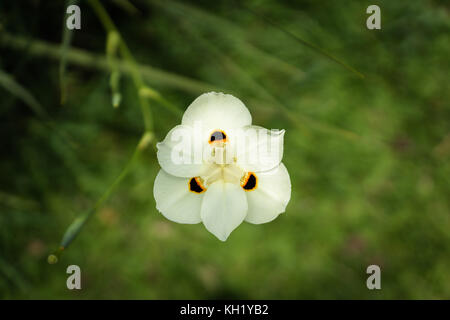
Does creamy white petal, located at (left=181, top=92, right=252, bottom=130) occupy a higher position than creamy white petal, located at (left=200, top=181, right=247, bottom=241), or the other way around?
creamy white petal, located at (left=181, top=92, right=252, bottom=130)

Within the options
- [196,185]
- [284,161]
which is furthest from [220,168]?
[284,161]

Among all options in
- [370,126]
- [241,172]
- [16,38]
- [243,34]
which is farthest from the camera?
[370,126]

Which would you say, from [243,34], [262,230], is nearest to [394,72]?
[243,34]

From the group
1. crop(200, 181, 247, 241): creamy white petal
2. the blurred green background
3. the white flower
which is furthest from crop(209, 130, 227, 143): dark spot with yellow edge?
the blurred green background

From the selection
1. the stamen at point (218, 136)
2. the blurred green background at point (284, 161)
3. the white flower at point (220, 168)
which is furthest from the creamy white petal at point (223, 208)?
the blurred green background at point (284, 161)

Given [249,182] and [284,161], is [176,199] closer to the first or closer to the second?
[249,182]

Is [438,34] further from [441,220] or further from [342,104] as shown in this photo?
[441,220]

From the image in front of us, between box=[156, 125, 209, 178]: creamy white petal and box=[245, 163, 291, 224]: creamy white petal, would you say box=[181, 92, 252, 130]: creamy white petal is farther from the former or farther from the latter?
box=[245, 163, 291, 224]: creamy white petal
